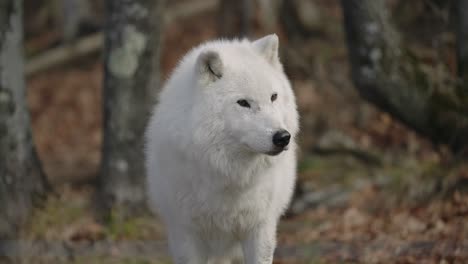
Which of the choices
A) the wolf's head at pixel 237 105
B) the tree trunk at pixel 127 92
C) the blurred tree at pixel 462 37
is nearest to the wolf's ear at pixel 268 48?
the wolf's head at pixel 237 105

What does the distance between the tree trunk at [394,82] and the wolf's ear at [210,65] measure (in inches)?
116

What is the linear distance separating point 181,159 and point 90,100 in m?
9.95

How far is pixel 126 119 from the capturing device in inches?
317

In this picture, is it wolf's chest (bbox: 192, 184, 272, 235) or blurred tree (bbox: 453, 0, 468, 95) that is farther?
blurred tree (bbox: 453, 0, 468, 95)

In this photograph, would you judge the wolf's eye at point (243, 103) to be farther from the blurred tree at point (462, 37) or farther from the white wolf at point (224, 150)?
the blurred tree at point (462, 37)

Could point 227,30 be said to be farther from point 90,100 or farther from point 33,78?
point 33,78

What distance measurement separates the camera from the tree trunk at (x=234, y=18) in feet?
A: 41.3

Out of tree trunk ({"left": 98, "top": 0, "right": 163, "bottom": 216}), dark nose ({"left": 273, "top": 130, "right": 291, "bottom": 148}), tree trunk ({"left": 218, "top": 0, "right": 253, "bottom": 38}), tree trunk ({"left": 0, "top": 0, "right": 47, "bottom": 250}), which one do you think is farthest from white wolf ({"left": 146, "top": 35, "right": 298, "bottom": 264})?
tree trunk ({"left": 218, "top": 0, "right": 253, "bottom": 38})

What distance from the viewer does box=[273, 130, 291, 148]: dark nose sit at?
447 cm

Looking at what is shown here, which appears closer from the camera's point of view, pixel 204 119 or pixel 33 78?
pixel 204 119

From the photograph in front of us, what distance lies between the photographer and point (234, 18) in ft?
41.9

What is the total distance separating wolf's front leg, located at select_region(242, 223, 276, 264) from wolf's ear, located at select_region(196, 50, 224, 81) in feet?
3.80

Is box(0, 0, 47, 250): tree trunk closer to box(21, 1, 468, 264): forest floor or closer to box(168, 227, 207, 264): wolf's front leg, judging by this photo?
box(21, 1, 468, 264): forest floor

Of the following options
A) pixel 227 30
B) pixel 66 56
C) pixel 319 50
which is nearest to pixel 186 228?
pixel 227 30
